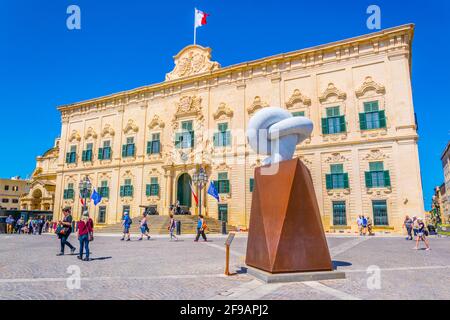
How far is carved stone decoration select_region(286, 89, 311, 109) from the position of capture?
25.5 meters

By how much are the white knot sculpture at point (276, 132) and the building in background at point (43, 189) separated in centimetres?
3612

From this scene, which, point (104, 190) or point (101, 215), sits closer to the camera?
point (101, 215)

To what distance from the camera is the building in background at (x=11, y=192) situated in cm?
6091

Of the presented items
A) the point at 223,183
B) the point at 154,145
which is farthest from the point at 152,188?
the point at 223,183

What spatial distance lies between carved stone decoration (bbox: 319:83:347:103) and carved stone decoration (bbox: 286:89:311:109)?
1.17 metres

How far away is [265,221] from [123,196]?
2659 centimetres

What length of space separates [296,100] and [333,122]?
139 inches

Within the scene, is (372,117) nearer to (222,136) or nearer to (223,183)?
(222,136)

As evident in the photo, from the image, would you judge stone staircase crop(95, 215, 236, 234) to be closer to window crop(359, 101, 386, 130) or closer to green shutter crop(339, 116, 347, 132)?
green shutter crop(339, 116, 347, 132)

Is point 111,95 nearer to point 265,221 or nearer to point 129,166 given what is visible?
point 129,166

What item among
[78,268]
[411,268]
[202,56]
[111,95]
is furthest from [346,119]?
[111,95]

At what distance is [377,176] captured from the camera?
22.1 metres

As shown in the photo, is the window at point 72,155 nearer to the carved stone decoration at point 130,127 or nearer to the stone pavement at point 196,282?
the carved stone decoration at point 130,127

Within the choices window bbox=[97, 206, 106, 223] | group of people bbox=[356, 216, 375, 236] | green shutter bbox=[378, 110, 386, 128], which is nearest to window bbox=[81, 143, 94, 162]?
window bbox=[97, 206, 106, 223]
